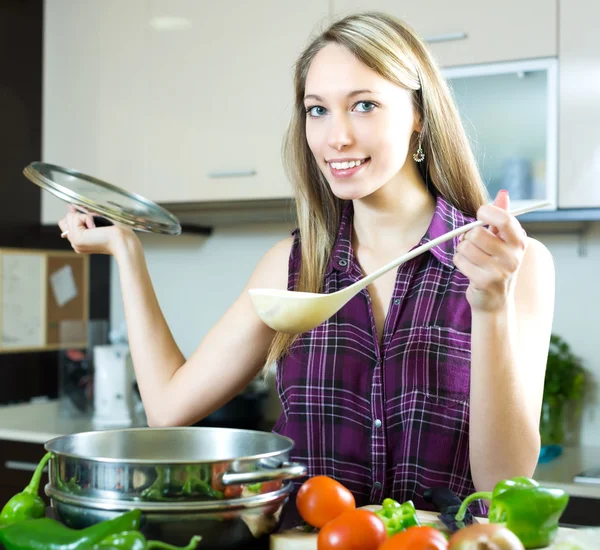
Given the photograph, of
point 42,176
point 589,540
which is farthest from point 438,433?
point 42,176

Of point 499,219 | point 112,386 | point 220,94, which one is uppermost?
point 220,94

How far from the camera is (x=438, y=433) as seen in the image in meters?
1.28

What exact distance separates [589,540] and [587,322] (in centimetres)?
170

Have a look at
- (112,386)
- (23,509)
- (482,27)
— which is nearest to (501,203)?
(23,509)

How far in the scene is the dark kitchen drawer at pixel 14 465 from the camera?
2510 mm

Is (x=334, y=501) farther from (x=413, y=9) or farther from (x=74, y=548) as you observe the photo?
(x=413, y=9)

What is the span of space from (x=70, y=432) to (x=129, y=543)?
6.16ft

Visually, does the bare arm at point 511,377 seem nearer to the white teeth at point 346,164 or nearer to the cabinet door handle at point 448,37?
the white teeth at point 346,164

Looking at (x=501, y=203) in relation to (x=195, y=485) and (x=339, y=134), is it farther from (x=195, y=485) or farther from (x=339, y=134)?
(x=195, y=485)

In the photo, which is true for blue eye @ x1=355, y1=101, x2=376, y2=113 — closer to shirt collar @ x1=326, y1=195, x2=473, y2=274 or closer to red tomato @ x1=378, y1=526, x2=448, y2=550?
shirt collar @ x1=326, y1=195, x2=473, y2=274

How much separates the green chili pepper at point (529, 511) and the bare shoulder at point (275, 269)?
2.35 feet

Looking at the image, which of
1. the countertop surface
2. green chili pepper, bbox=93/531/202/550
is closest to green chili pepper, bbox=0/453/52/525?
green chili pepper, bbox=93/531/202/550

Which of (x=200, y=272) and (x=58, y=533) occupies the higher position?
(x=200, y=272)

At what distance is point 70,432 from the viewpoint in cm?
248
